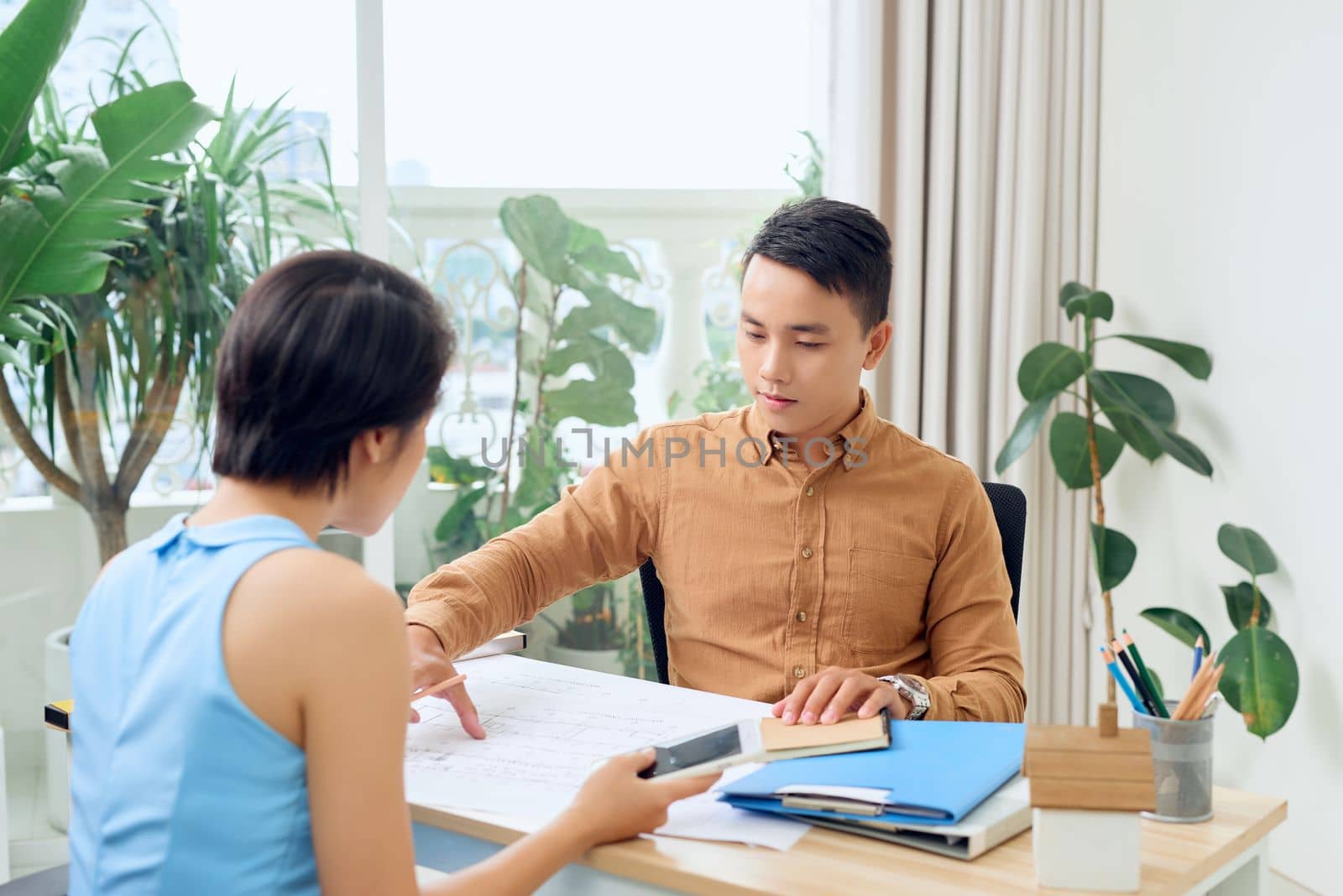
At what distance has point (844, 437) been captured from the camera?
5.46 ft

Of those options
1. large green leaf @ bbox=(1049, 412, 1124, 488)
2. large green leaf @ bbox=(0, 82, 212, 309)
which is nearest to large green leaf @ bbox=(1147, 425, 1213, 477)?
large green leaf @ bbox=(1049, 412, 1124, 488)

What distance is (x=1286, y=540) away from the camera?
2.32 metres

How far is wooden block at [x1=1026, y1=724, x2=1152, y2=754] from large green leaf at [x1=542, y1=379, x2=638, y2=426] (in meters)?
2.18

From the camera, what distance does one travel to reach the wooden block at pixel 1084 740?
36.7 inches

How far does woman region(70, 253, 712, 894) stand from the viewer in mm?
835

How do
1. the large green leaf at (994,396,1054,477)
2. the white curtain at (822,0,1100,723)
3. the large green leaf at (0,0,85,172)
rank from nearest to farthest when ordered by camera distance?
the large green leaf at (0,0,85,172) < the large green leaf at (994,396,1054,477) < the white curtain at (822,0,1100,723)

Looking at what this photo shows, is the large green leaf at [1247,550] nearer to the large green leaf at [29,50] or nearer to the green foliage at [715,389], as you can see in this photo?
the green foliage at [715,389]

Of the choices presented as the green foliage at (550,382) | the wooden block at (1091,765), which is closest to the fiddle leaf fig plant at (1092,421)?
the green foliage at (550,382)

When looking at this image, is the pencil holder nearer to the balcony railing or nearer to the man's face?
the man's face

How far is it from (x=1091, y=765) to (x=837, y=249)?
0.83m

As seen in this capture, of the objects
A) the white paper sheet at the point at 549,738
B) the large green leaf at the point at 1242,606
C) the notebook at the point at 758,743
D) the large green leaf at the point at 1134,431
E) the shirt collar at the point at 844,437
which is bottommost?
the large green leaf at the point at 1242,606

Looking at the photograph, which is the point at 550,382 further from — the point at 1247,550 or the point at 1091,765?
the point at 1091,765

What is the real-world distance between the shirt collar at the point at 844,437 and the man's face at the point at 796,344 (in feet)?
0.16

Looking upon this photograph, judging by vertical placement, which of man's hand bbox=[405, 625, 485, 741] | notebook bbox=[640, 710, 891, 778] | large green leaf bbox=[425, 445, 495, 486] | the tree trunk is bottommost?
the tree trunk
